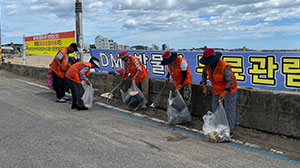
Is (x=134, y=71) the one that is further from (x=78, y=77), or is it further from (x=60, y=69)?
(x=60, y=69)

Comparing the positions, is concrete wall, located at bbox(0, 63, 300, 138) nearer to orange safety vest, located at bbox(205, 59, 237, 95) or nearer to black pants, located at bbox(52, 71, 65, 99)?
orange safety vest, located at bbox(205, 59, 237, 95)

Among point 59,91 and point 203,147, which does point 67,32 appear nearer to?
point 59,91

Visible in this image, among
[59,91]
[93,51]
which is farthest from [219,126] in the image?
[93,51]

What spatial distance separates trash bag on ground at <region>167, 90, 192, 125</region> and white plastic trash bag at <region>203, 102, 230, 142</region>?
0.85 m

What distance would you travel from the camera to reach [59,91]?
820 cm

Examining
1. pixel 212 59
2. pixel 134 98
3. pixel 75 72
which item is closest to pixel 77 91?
pixel 75 72

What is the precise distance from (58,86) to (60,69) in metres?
0.49

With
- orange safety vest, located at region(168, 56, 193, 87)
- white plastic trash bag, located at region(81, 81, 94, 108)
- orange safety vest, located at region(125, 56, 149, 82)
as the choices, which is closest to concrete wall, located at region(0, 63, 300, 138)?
orange safety vest, located at region(168, 56, 193, 87)

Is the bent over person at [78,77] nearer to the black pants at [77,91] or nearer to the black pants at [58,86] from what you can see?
the black pants at [77,91]

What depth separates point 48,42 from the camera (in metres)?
15.9

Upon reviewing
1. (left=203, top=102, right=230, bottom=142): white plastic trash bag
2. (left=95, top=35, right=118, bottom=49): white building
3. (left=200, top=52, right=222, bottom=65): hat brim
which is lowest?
(left=203, top=102, right=230, bottom=142): white plastic trash bag

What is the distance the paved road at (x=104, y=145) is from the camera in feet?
12.6

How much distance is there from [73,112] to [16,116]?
1.26m

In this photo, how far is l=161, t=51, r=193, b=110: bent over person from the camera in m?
5.73
